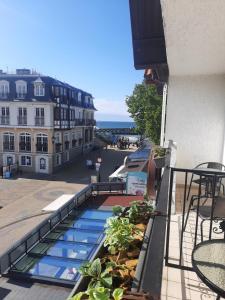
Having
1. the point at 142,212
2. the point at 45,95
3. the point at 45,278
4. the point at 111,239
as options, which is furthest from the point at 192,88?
the point at 45,95

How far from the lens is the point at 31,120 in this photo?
28.0 meters

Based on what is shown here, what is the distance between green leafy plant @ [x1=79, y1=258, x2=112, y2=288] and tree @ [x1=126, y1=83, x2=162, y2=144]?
18482mm

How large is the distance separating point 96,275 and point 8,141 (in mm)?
29219

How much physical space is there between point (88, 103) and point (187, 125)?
112 ft

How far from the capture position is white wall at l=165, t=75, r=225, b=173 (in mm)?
6949

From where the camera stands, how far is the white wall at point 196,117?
22.8 ft

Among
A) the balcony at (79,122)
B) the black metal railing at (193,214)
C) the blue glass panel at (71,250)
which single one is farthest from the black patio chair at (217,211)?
the balcony at (79,122)

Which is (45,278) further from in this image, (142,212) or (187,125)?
(187,125)

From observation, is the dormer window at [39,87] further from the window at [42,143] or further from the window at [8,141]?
the window at [8,141]

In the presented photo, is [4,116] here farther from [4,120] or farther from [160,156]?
[160,156]

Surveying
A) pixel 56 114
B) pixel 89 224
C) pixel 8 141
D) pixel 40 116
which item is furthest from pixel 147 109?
pixel 8 141

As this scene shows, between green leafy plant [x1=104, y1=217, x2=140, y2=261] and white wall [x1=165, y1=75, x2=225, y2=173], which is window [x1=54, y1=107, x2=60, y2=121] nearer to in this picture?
white wall [x1=165, y1=75, x2=225, y2=173]

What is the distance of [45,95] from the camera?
27281 mm

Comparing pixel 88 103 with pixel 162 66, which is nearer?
pixel 162 66
